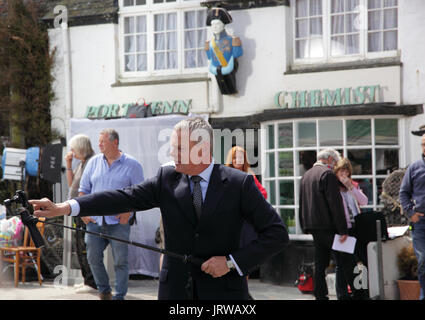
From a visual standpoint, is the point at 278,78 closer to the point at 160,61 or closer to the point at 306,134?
the point at 306,134

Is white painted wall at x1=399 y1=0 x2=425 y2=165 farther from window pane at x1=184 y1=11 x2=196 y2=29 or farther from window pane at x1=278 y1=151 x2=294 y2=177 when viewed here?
window pane at x1=184 y1=11 x2=196 y2=29

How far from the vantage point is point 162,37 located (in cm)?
1233

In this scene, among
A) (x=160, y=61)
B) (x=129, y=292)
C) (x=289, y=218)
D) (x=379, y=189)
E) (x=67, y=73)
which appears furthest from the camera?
(x=67, y=73)

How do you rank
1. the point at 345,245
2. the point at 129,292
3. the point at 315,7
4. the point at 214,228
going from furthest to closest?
the point at 315,7 < the point at 129,292 < the point at 345,245 < the point at 214,228

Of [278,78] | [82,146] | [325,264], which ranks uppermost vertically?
[278,78]

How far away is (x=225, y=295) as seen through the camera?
422 centimetres

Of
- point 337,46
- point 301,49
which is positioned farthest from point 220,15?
point 337,46

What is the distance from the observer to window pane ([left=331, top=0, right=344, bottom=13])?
10.9 metres

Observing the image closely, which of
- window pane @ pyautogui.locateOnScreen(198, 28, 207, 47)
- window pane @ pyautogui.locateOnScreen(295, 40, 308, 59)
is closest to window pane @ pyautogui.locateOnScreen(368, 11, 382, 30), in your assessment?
window pane @ pyautogui.locateOnScreen(295, 40, 308, 59)

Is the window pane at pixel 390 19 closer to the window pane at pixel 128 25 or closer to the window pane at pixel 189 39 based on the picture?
the window pane at pixel 189 39

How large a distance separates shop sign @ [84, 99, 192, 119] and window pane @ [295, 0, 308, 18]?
2.17 metres

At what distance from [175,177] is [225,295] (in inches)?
29.7

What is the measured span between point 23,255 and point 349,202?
4889 millimetres

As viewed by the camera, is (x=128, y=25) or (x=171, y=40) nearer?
(x=171, y=40)
